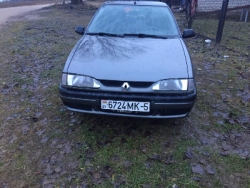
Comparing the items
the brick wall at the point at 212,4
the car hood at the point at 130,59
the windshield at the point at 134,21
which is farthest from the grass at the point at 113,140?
the brick wall at the point at 212,4

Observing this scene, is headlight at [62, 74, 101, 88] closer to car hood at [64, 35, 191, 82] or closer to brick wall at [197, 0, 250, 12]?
car hood at [64, 35, 191, 82]

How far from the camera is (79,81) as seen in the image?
3010 mm

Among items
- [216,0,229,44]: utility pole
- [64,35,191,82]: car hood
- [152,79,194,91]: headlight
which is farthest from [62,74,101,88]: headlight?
[216,0,229,44]: utility pole

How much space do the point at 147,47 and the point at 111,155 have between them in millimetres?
1548

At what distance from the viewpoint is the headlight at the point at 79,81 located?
2947mm

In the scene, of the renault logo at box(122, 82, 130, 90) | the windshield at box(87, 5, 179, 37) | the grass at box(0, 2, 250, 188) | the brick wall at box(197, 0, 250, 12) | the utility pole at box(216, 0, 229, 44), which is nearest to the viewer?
the grass at box(0, 2, 250, 188)

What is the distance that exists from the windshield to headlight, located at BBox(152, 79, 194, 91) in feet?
4.08

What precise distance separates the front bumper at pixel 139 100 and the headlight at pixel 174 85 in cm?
7

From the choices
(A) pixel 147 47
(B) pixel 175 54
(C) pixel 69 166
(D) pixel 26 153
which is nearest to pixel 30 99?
(D) pixel 26 153

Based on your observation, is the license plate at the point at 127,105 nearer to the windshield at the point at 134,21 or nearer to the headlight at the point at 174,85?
the headlight at the point at 174,85

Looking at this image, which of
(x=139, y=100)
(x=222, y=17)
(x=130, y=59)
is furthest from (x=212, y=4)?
(x=139, y=100)

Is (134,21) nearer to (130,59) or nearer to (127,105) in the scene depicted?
(130,59)

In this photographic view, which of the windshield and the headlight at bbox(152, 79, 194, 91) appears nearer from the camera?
the headlight at bbox(152, 79, 194, 91)

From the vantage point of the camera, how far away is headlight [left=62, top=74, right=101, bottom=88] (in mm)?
2947
